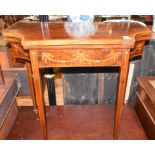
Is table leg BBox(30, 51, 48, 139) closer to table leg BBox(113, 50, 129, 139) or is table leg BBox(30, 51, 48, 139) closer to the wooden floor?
the wooden floor

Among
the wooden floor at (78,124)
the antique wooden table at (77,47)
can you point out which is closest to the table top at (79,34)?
the antique wooden table at (77,47)

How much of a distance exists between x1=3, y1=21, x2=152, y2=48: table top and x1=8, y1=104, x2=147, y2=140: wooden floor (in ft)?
1.90

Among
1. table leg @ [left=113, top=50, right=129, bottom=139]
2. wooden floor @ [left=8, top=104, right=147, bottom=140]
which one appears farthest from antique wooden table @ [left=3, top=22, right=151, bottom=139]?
wooden floor @ [left=8, top=104, right=147, bottom=140]

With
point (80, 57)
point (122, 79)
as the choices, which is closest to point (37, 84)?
point (80, 57)

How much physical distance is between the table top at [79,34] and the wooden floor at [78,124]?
0.58m

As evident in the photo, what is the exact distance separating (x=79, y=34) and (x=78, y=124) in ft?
2.00

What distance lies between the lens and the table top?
2.41 feet

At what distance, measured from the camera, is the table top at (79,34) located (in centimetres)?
74

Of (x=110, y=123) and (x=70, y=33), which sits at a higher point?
(x=70, y=33)

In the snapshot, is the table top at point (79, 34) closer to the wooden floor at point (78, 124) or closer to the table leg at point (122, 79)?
the table leg at point (122, 79)
